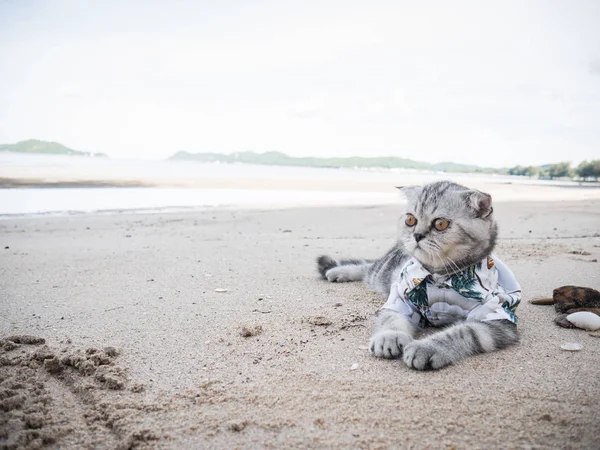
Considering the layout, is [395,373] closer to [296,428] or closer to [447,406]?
[447,406]

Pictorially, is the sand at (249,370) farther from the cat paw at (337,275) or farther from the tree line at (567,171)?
the tree line at (567,171)

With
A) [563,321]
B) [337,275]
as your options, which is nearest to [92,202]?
[337,275]

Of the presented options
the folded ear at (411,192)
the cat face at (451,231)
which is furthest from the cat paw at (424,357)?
the folded ear at (411,192)

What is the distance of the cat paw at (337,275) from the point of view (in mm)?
4359

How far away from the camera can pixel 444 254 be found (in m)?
2.71

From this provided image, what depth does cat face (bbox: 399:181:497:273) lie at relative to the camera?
2686 mm

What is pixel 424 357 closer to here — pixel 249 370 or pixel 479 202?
pixel 249 370

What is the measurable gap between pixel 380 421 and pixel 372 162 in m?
102

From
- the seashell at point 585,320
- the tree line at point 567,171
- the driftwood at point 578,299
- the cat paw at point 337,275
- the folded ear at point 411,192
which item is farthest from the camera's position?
the tree line at point 567,171

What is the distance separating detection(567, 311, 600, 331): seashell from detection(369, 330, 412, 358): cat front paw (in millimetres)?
1228

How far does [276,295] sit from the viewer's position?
12.5ft

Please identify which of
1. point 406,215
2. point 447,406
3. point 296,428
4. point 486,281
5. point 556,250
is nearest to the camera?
point 296,428

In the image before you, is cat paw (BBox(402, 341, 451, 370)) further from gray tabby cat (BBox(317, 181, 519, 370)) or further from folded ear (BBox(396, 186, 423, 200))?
folded ear (BBox(396, 186, 423, 200))

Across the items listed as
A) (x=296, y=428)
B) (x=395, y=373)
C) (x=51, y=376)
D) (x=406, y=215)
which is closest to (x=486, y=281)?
(x=406, y=215)
